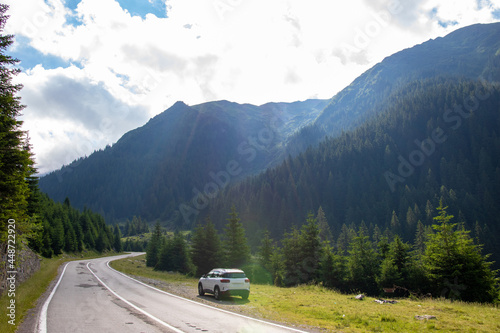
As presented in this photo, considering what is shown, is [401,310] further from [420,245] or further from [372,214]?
[372,214]

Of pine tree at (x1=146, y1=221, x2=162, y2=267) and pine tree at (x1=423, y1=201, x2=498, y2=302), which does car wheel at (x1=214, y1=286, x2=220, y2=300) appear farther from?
pine tree at (x1=146, y1=221, x2=162, y2=267)

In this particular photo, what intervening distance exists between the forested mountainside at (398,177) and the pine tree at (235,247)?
7678 cm

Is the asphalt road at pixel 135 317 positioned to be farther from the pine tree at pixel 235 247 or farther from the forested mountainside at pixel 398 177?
the forested mountainside at pixel 398 177

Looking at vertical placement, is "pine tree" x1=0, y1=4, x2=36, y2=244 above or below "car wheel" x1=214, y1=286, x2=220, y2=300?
above

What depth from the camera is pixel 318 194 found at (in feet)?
546

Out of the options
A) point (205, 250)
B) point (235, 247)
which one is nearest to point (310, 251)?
point (235, 247)

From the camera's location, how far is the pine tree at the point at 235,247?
4238 cm

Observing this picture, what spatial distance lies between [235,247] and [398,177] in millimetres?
157414

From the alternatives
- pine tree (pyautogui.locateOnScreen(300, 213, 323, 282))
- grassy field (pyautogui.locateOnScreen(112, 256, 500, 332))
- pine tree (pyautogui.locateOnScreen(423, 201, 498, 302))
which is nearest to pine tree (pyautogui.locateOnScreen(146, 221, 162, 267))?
pine tree (pyautogui.locateOnScreen(300, 213, 323, 282))

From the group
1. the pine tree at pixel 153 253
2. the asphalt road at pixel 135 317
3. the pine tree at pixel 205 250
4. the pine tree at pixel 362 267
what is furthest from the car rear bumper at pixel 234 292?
the pine tree at pixel 153 253

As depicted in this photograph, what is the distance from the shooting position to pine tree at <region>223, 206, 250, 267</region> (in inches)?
1668

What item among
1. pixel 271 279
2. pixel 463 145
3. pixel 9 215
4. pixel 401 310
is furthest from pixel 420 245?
pixel 463 145

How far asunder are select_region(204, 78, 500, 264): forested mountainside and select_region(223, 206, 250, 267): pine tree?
76.8 m

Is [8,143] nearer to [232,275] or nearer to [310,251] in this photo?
[232,275]
